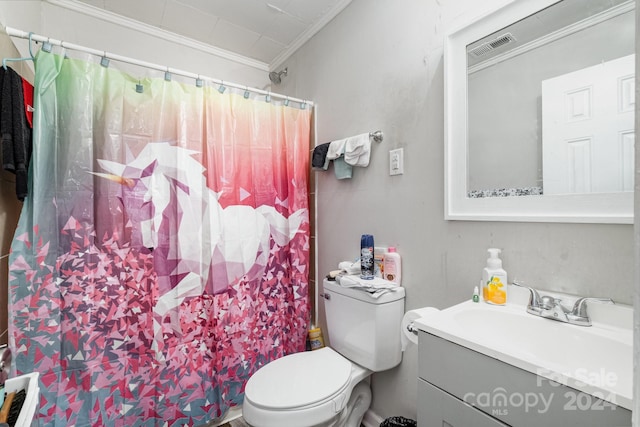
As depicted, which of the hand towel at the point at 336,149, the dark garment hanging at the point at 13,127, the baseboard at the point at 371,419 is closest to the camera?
the dark garment hanging at the point at 13,127

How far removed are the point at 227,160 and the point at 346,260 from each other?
3.00 feet

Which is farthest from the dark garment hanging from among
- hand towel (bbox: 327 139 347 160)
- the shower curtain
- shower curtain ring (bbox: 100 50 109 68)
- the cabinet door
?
the cabinet door

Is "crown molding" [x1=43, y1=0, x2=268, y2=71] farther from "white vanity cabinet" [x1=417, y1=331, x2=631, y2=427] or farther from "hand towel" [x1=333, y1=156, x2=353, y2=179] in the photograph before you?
"white vanity cabinet" [x1=417, y1=331, x2=631, y2=427]

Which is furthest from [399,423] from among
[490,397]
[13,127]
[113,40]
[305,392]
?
[113,40]

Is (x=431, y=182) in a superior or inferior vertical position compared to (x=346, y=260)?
superior

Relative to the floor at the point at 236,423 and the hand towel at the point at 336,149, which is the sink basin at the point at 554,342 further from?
the floor at the point at 236,423

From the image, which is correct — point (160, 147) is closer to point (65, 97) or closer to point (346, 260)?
point (65, 97)

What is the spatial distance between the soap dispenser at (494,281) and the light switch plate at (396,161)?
54cm

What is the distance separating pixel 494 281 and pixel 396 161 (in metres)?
0.67

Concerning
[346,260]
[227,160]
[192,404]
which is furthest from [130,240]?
[346,260]

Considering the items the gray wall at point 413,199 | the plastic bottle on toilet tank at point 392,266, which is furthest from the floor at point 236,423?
the plastic bottle on toilet tank at point 392,266

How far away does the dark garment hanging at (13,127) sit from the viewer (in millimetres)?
1047

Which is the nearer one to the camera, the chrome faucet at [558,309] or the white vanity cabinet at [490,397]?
the white vanity cabinet at [490,397]

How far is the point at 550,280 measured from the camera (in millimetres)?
878
